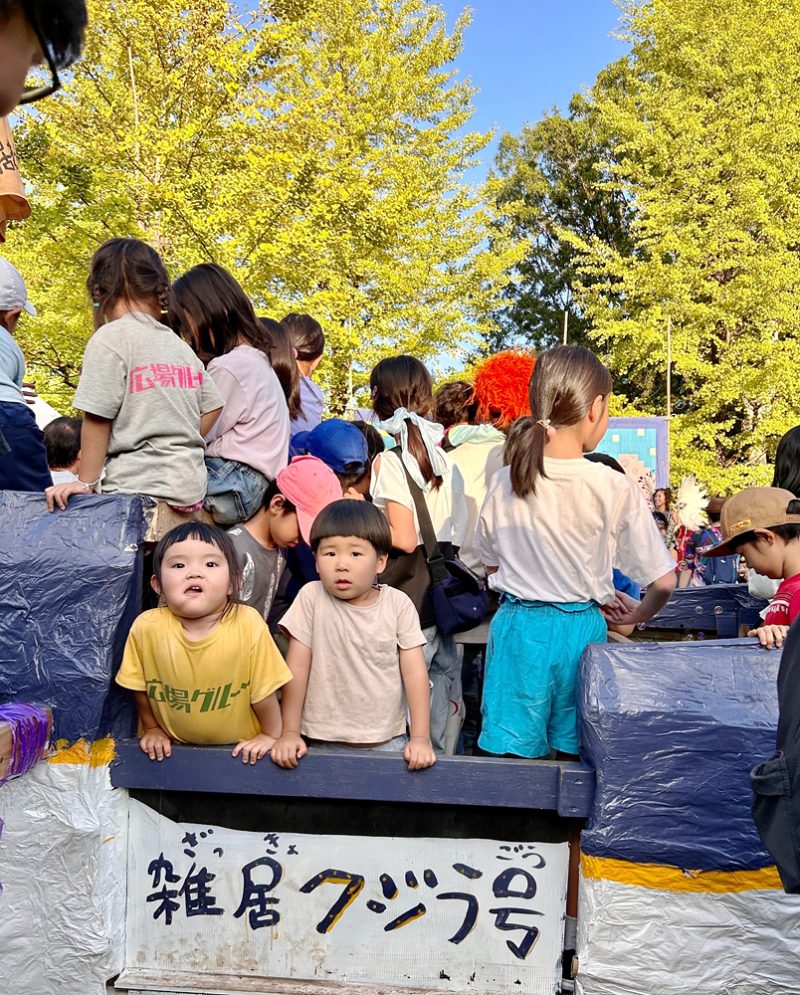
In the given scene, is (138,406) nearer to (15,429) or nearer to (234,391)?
(234,391)

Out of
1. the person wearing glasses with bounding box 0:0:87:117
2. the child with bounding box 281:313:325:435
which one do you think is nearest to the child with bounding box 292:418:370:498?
the child with bounding box 281:313:325:435

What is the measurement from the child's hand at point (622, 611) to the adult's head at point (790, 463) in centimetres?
68

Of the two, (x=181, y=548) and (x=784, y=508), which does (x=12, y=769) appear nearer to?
(x=181, y=548)

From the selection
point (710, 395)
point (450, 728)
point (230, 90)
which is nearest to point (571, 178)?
point (710, 395)

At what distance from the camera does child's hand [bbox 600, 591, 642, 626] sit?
10.2 feet

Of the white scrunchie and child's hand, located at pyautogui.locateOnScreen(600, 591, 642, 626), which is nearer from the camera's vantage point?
child's hand, located at pyautogui.locateOnScreen(600, 591, 642, 626)

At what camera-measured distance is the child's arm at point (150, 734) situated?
7.63 feet

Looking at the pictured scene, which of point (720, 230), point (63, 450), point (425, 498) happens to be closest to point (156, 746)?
point (425, 498)

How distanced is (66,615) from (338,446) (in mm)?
1351

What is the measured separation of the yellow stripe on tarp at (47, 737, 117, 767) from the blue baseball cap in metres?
1.38

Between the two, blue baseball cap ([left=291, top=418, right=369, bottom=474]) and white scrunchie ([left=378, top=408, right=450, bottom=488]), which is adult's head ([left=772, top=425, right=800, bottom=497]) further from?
blue baseball cap ([left=291, top=418, right=369, bottom=474])

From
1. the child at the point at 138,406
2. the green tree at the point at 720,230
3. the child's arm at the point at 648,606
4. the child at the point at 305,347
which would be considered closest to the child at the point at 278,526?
the child at the point at 138,406

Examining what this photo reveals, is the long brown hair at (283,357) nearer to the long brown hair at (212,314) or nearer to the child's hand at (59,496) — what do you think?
the long brown hair at (212,314)

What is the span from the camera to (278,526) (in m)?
3.01
